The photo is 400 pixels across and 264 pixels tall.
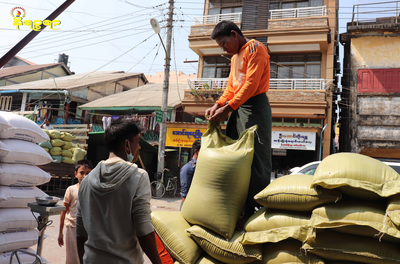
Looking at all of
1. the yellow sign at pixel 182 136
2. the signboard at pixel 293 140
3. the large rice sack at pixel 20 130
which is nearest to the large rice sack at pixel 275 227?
the large rice sack at pixel 20 130

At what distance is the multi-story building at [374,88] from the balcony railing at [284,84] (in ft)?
5.80

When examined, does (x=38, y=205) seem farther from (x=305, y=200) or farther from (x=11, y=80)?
(x=11, y=80)

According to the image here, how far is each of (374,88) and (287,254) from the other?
527 inches

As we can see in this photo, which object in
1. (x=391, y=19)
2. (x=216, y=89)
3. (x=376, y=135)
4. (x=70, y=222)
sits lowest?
(x=70, y=222)

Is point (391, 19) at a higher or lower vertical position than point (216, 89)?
higher

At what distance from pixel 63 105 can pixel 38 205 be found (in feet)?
49.9

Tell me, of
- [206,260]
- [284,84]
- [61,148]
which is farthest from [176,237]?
[284,84]

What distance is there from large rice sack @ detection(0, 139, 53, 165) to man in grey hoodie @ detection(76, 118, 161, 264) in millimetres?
2294

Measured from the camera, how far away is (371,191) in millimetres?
1604

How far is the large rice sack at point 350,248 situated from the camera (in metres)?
1.59

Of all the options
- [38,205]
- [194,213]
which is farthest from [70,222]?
[194,213]

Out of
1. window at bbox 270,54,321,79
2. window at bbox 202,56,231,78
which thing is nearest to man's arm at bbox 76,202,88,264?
window at bbox 270,54,321,79

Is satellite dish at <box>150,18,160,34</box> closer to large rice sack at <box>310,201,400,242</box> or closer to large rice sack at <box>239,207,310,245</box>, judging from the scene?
large rice sack at <box>239,207,310,245</box>

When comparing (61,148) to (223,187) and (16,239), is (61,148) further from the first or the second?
(223,187)
